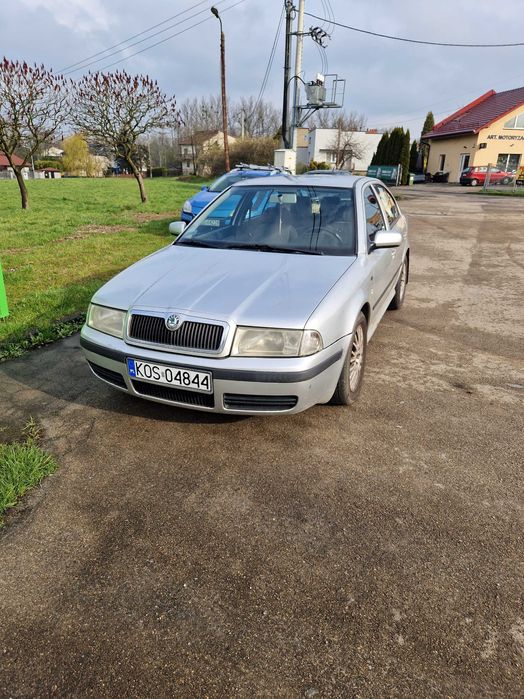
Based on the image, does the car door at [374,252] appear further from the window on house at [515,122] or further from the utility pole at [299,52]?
the window on house at [515,122]

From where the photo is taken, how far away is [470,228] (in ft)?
44.6

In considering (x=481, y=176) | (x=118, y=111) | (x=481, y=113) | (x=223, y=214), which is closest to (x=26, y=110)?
(x=118, y=111)

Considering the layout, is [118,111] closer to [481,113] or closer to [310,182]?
[310,182]

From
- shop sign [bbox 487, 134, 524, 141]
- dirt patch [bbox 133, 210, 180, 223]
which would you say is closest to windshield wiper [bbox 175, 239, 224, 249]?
dirt patch [bbox 133, 210, 180, 223]

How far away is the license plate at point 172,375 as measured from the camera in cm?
271

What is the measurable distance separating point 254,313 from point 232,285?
386 mm

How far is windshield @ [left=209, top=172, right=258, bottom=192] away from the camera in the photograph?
10961 millimetres

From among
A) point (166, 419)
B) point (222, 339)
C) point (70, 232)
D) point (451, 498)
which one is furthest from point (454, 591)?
point (70, 232)

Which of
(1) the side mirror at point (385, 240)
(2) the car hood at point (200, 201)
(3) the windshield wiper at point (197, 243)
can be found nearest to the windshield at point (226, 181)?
(2) the car hood at point (200, 201)

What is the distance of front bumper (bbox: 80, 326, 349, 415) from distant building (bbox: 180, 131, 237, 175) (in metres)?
52.0

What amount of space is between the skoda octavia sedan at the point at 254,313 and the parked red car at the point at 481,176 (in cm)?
3652

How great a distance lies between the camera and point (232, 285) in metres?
3.04

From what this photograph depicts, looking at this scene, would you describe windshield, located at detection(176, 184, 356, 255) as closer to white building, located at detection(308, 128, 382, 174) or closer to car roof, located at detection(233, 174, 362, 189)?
car roof, located at detection(233, 174, 362, 189)

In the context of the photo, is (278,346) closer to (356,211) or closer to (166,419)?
(166,419)
